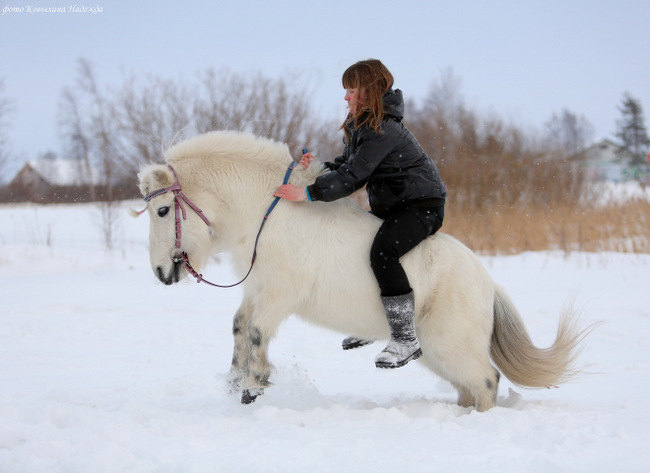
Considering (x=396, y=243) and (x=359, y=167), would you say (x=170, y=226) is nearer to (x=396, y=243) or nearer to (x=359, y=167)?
(x=359, y=167)

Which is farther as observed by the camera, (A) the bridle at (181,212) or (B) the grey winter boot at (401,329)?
(A) the bridle at (181,212)

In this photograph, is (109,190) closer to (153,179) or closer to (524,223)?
(524,223)

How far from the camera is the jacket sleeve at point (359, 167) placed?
3578 millimetres

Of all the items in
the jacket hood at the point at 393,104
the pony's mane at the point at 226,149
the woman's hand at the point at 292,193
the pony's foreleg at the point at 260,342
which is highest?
the jacket hood at the point at 393,104

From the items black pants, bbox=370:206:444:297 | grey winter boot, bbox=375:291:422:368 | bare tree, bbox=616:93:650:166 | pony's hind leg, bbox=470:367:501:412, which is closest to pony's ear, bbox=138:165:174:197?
black pants, bbox=370:206:444:297

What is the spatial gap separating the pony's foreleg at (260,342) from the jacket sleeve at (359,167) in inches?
32.2

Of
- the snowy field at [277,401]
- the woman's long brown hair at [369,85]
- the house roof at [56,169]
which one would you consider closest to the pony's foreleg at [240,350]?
the snowy field at [277,401]

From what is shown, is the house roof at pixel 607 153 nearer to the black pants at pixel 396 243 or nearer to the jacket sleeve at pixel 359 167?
the black pants at pixel 396 243

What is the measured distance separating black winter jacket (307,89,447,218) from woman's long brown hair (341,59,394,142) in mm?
54

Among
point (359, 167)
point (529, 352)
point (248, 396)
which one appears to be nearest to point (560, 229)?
point (529, 352)

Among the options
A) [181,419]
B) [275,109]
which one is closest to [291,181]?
[181,419]

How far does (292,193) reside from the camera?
3.71 m

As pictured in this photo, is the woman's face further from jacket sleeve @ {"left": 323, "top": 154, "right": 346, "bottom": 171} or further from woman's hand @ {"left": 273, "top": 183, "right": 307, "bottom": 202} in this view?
woman's hand @ {"left": 273, "top": 183, "right": 307, "bottom": 202}

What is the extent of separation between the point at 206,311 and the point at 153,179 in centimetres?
486
